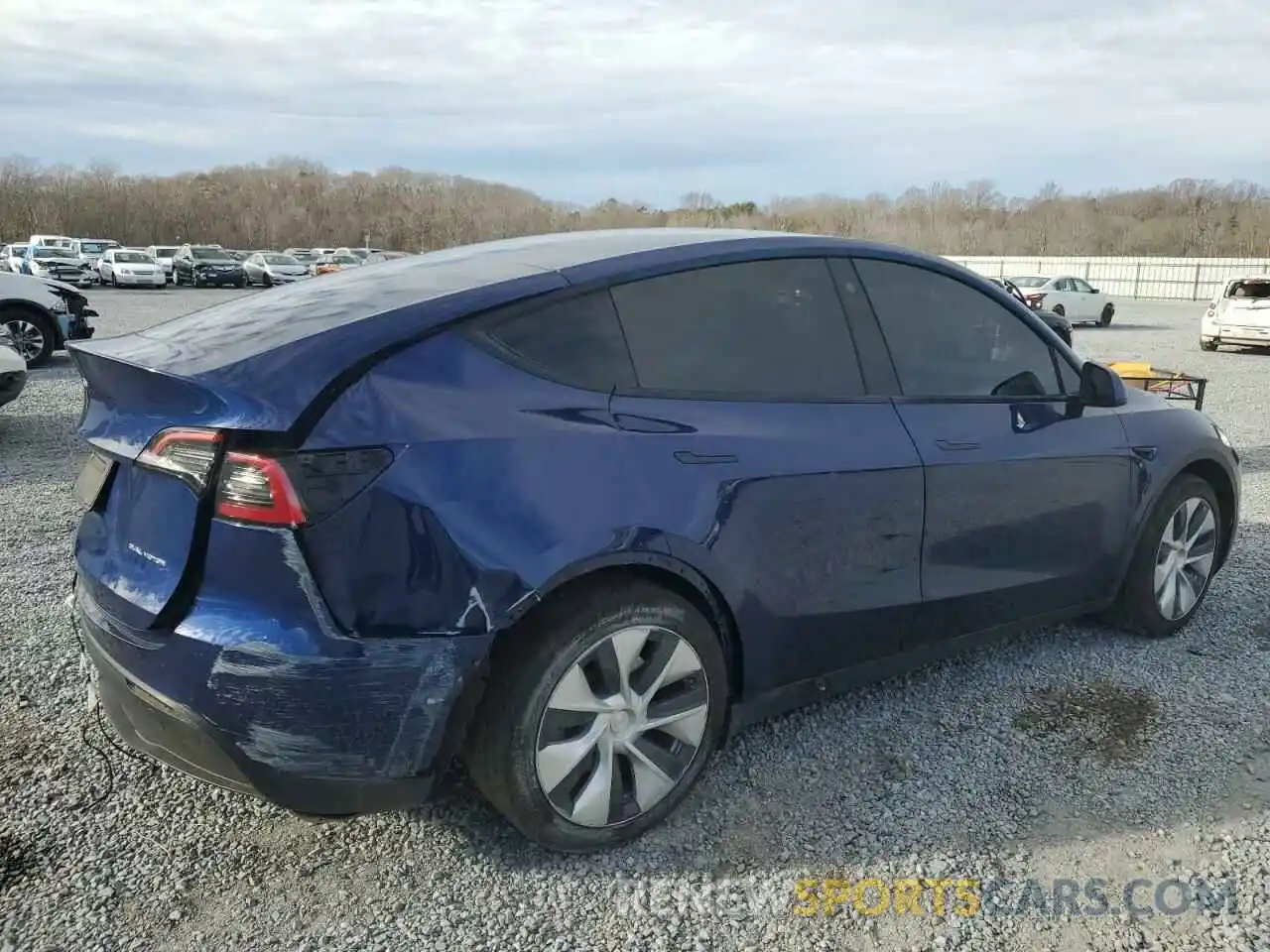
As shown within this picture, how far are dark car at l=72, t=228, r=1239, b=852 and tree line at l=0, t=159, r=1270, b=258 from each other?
6520 centimetres

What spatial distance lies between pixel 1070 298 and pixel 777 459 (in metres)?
26.1

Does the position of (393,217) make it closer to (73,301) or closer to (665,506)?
(73,301)

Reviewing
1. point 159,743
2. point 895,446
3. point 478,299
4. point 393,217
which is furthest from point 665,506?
point 393,217

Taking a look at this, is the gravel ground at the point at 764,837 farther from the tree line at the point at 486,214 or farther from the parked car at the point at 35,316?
the tree line at the point at 486,214

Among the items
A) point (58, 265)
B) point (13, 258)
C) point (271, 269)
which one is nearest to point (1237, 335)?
point (271, 269)

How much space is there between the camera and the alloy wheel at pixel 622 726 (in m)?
2.48

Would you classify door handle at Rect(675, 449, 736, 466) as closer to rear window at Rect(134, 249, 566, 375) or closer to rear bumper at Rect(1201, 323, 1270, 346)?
rear window at Rect(134, 249, 566, 375)

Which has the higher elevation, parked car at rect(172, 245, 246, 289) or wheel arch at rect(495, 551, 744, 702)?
parked car at rect(172, 245, 246, 289)

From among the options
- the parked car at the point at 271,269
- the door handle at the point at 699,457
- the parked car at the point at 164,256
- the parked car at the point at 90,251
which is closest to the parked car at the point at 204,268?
the parked car at the point at 164,256

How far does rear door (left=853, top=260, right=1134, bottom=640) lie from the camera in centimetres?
319

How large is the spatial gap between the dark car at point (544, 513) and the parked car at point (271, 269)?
3765 centimetres

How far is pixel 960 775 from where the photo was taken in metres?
3.04

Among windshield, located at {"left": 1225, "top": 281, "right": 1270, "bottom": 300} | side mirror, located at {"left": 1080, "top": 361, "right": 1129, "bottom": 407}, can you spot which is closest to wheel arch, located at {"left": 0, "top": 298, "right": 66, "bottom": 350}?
side mirror, located at {"left": 1080, "top": 361, "right": 1129, "bottom": 407}

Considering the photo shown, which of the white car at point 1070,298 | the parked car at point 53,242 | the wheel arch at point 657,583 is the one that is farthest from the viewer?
the parked car at point 53,242
